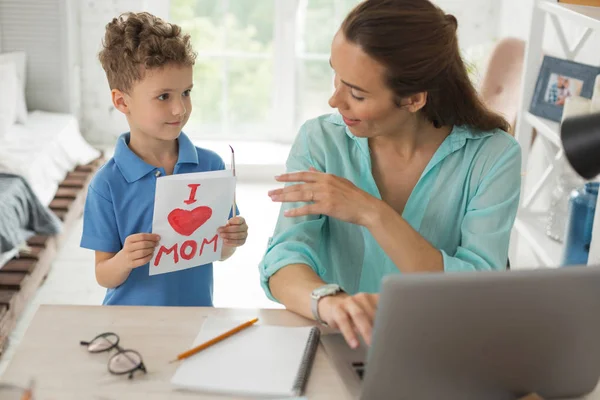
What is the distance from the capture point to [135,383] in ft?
3.92

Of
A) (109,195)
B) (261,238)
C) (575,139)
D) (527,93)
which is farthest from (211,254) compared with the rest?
(261,238)

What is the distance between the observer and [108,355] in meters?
1.27

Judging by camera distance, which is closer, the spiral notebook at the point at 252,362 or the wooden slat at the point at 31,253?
the spiral notebook at the point at 252,362

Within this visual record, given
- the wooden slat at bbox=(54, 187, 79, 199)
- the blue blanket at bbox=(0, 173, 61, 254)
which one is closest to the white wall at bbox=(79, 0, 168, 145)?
the wooden slat at bbox=(54, 187, 79, 199)

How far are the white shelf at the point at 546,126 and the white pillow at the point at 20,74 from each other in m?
2.75

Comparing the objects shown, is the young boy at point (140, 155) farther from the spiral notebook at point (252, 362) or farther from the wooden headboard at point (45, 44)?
the wooden headboard at point (45, 44)

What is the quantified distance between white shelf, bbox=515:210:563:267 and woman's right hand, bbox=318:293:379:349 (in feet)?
5.02

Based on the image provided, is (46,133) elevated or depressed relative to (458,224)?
depressed

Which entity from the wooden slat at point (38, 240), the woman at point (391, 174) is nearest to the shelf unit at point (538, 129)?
the woman at point (391, 174)

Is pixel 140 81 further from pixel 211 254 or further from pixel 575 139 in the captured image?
pixel 575 139

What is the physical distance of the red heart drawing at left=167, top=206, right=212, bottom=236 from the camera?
5.09 ft

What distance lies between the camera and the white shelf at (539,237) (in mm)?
2691

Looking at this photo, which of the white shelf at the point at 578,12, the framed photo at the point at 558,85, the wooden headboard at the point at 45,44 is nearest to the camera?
the white shelf at the point at 578,12

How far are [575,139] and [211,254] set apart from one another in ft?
2.65
